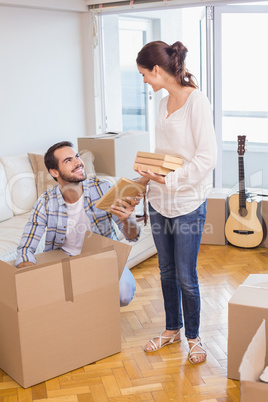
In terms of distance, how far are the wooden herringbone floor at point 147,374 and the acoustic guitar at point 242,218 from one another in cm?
104

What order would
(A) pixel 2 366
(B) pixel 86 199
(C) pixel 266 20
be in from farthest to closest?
(C) pixel 266 20 < (B) pixel 86 199 < (A) pixel 2 366

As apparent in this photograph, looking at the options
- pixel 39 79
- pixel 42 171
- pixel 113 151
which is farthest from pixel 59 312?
pixel 39 79

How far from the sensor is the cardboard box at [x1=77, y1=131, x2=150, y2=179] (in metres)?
4.30

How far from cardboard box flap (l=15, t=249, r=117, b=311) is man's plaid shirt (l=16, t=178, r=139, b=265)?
29 centimetres

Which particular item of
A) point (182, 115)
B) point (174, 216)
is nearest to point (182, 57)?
point (182, 115)

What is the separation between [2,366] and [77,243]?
0.66 metres

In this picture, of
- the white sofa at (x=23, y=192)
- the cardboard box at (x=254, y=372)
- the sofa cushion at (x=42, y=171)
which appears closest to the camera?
the cardboard box at (x=254, y=372)

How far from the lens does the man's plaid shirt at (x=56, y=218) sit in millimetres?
2539

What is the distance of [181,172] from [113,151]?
2.10 m

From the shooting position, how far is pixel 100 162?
4367 mm

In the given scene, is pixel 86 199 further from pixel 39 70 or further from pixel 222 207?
pixel 39 70

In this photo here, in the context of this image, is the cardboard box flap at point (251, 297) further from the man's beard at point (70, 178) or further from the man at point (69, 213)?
the man's beard at point (70, 178)

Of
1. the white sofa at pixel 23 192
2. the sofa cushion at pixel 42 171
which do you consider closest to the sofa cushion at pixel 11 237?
the white sofa at pixel 23 192

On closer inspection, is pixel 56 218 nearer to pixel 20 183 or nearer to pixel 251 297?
pixel 251 297
